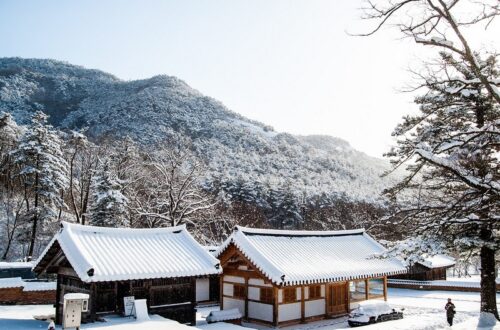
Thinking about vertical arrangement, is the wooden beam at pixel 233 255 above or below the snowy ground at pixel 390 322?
above

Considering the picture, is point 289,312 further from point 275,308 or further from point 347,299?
point 347,299

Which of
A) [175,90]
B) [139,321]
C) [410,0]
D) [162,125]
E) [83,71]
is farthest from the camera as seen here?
[83,71]

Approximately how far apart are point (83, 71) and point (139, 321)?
16932 cm

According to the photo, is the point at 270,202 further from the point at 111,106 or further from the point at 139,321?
the point at 111,106

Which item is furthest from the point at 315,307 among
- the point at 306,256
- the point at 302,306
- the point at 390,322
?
the point at 390,322

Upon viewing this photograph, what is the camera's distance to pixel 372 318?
2155cm

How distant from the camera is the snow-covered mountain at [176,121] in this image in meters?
102

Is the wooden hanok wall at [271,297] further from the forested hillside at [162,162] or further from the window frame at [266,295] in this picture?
the forested hillside at [162,162]

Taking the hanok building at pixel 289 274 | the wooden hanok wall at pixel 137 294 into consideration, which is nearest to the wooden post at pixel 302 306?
the hanok building at pixel 289 274

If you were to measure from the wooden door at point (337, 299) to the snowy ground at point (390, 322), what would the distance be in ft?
2.37

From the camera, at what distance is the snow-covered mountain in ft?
334

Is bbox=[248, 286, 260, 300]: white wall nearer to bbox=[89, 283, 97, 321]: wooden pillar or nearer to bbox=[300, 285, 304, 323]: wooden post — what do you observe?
bbox=[300, 285, 304, 323]: wooden post

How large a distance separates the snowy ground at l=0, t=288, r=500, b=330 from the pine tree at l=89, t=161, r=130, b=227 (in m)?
12.8

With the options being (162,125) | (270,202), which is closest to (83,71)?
(162,125)
